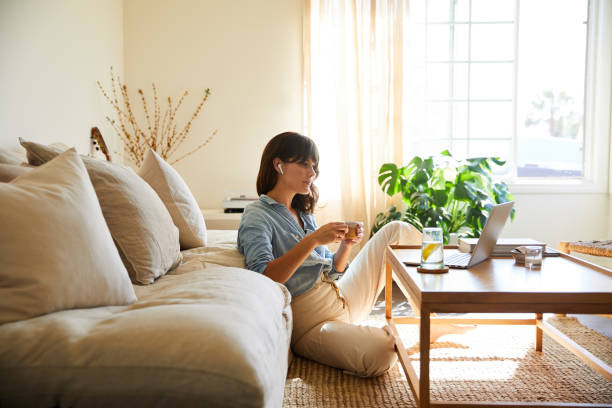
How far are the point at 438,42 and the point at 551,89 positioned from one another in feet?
3.39

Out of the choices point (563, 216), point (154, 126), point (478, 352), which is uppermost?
point (154, 126)

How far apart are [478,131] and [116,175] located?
133 inches

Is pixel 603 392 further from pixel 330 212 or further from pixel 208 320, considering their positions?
pixel 330 212

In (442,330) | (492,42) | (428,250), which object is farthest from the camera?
(492,42)

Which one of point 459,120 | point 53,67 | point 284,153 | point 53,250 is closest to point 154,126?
point 53,67

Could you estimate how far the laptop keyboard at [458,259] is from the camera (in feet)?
5.54

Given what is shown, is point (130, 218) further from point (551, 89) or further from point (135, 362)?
point (551, 89)

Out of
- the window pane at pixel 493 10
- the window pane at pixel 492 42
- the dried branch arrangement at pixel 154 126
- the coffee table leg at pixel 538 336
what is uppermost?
the window pane at pixel 493 10

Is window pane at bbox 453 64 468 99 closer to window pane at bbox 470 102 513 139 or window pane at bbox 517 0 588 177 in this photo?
window pane at bbox 470 102 513 139

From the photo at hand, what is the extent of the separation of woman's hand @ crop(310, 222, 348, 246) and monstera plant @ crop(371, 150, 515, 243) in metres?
1.81

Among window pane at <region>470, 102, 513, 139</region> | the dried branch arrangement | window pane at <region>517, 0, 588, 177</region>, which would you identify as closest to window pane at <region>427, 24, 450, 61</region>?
window pane at <region>470, 102, 513, 139</region>

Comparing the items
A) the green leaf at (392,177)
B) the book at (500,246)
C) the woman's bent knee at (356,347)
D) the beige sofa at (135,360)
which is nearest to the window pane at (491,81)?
the green leaf at (392,177)

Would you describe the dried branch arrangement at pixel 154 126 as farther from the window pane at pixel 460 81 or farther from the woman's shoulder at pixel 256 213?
the woman's shoulder at pixel 256 213

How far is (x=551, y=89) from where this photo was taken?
4.14 metres
